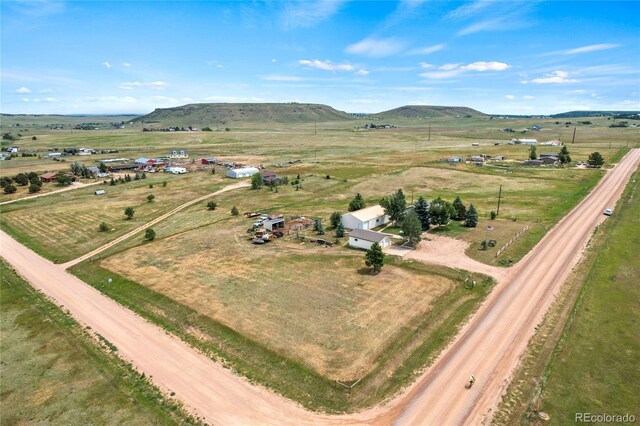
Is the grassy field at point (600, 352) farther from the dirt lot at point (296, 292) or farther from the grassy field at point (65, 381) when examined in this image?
the grassy field at point (65, 381)

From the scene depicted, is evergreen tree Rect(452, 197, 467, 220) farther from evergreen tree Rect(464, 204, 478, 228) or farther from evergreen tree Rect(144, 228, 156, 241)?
evergreen tree Rect(144, 228, 156, 241)

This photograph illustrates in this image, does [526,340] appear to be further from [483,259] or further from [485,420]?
[483,259]

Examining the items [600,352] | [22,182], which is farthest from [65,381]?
[22,182]

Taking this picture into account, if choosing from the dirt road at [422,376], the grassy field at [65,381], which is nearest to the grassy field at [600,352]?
the dirt road at [422,376]

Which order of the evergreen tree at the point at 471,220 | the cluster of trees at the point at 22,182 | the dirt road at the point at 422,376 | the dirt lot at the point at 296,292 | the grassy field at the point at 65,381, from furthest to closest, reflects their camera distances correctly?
the cluster of trees at the point at 22,182, the evergreen tree at the point at 471,220, the dirt lot at the point at 296,292, the grassy field at the point at 65,381, the dirt road at the point at 422,376

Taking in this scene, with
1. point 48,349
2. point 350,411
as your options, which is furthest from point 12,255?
point 350,411

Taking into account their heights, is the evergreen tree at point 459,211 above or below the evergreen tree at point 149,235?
above
